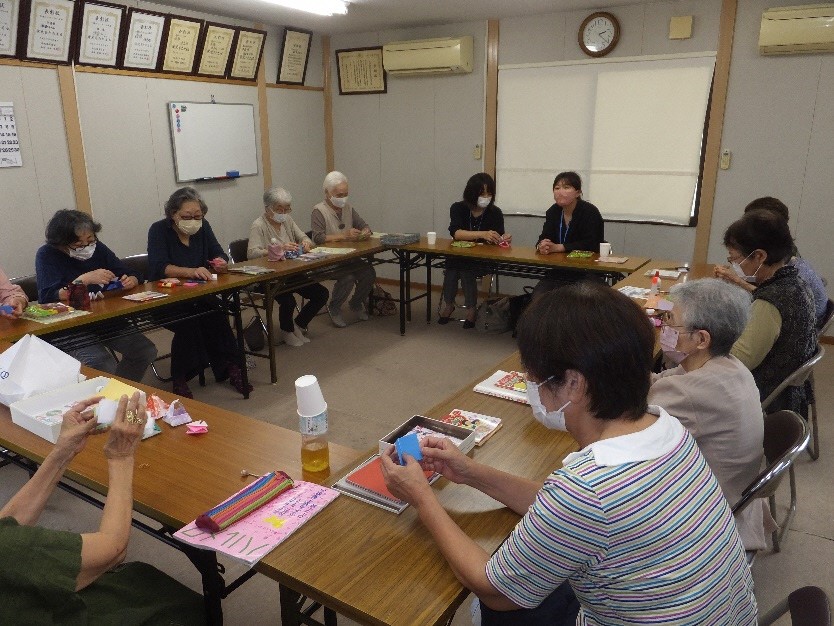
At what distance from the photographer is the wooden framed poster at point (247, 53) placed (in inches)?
210

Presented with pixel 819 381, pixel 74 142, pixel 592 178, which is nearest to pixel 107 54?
pixel 74 142

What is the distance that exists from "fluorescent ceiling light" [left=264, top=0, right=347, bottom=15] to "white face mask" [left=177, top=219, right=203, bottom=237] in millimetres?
1863

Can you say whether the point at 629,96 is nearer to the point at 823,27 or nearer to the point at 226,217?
the point at 823,27

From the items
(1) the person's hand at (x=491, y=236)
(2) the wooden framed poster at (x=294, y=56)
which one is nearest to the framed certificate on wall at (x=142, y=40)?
(2) the wooden framed poster at (x=294, y=56)

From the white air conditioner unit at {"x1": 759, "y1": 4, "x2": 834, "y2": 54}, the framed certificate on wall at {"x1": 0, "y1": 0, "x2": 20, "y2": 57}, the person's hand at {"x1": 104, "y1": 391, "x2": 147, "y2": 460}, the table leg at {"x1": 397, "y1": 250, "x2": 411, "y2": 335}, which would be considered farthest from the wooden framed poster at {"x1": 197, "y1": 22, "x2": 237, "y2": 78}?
the person's hand at {"x1": 104, "y1": 391, "x2": 147, "y2": 460}

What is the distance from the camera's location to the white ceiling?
15.8ft

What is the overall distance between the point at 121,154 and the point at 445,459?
14.3 feet

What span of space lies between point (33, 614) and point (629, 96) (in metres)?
5.26

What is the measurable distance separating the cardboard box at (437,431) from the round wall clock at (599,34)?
174 inches

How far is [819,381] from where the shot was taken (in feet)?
12.9

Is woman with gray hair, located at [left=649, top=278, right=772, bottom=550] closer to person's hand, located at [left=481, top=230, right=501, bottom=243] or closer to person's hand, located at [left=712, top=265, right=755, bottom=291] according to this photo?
person's hand, located at [left=712, top=265, right=755, bottom=291]

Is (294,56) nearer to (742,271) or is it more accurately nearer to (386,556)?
(742,271)

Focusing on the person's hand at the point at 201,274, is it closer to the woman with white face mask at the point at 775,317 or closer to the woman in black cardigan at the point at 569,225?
the woman in black cardigan at the point at 569,225

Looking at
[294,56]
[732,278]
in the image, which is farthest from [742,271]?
[294,56]
